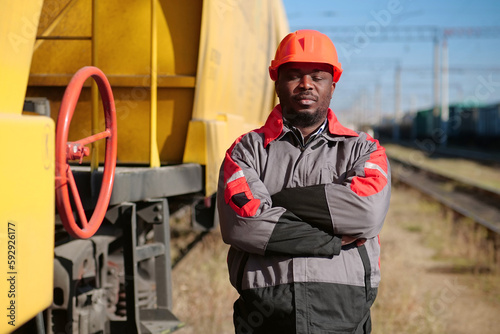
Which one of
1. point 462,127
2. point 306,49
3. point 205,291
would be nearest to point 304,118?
point 306,49

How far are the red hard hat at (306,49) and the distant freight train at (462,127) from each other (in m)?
35.0

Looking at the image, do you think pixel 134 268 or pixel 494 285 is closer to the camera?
pixel 134 268

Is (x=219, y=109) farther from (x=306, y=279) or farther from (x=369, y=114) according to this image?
(x=369, y=114)

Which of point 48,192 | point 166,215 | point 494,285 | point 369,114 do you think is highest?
point 369,114

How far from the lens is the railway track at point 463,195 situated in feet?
38.1

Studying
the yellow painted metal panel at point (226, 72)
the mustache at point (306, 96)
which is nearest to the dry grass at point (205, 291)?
the yellow painted metal panel at point (226, 72)

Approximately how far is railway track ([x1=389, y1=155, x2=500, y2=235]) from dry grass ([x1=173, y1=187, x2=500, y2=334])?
0.93 metres

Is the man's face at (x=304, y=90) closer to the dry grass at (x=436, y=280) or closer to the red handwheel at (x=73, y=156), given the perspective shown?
the red handwheel at (x=73, y=156)

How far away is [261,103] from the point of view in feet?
24.6

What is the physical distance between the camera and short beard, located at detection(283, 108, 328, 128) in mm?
2432

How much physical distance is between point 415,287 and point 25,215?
5.78 meters

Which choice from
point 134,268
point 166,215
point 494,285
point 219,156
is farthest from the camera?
point 494,285

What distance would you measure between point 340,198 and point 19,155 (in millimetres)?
1179

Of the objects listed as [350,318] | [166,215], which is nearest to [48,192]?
[350,318]
